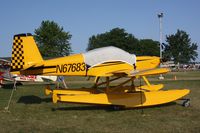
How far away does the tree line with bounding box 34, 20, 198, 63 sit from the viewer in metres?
86.0

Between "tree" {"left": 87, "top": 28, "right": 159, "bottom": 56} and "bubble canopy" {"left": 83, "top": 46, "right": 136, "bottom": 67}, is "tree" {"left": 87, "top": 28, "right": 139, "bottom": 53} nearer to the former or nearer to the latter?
"tree" {"left": 87, "top": 28, "right": 159, "bottom": 56}

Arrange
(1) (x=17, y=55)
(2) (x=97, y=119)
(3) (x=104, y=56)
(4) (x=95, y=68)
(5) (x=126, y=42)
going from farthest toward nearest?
(5) (x=126, y=42)
(3) (x=104, y=56)
(4) (x=95, y=68)
(1) (x=17, y=55)
(2) (x=97, y=119)

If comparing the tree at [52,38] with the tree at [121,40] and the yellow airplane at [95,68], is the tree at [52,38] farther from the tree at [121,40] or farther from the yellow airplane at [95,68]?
the yellow airplane at [95,68]

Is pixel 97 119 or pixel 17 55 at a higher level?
pixel 17 55

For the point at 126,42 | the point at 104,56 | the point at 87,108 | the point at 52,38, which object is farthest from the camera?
the point at 126,42

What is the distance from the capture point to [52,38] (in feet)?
279

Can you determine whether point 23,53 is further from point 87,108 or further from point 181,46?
point 181,46

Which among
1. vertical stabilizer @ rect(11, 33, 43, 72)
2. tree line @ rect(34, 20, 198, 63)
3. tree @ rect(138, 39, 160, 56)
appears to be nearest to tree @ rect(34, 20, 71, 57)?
tree line @ rect(34, 20, 198, 63)

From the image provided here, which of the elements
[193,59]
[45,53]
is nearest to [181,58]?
[193,59]

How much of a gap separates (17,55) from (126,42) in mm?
103655

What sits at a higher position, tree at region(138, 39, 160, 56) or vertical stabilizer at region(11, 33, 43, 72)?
tree at region(138, 39, 160, 56)

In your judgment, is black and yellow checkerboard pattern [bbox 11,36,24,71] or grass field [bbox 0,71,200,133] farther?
black and yellow checkerboard pattern [bbox 11,36,24,71]

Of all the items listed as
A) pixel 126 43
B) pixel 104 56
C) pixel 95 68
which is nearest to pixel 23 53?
pixel 95 68

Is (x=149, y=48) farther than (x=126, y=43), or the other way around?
(x=149, y=48)
